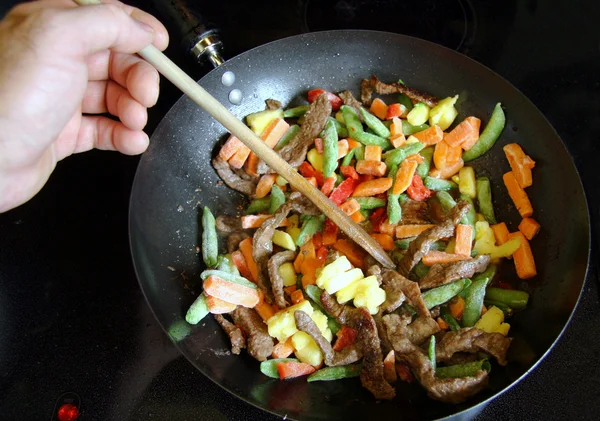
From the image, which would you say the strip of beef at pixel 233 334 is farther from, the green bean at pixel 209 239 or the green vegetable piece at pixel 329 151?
the green vegetable piece at pixel 329 151

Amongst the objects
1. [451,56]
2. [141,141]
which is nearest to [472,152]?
[451,56]

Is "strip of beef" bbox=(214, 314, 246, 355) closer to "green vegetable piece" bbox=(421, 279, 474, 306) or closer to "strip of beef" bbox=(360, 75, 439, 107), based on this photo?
"green vegetable piece" bbox=(421, 279, 474, 306)

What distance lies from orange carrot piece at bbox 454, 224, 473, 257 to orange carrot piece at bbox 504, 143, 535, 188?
0.38 m

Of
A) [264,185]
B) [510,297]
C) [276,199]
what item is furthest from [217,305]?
[510,297]

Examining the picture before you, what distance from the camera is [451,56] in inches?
106

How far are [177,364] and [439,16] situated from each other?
253 centimetres

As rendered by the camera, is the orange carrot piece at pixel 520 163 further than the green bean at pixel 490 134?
No

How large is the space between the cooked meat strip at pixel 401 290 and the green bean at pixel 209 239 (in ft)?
2.82

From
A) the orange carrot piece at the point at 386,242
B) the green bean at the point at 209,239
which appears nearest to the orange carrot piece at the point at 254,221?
the green bean at the point at 209,239

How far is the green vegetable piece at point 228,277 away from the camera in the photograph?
2.37 metres

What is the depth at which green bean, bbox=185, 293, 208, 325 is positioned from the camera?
91.0 inches

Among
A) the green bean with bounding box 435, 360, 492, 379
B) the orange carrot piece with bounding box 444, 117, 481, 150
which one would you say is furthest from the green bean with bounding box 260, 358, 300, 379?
the orange carrot piece with bounding box 444, 117, 481, 150

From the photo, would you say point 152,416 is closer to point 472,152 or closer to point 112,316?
point 112,316

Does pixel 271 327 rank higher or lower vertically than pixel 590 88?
lower
